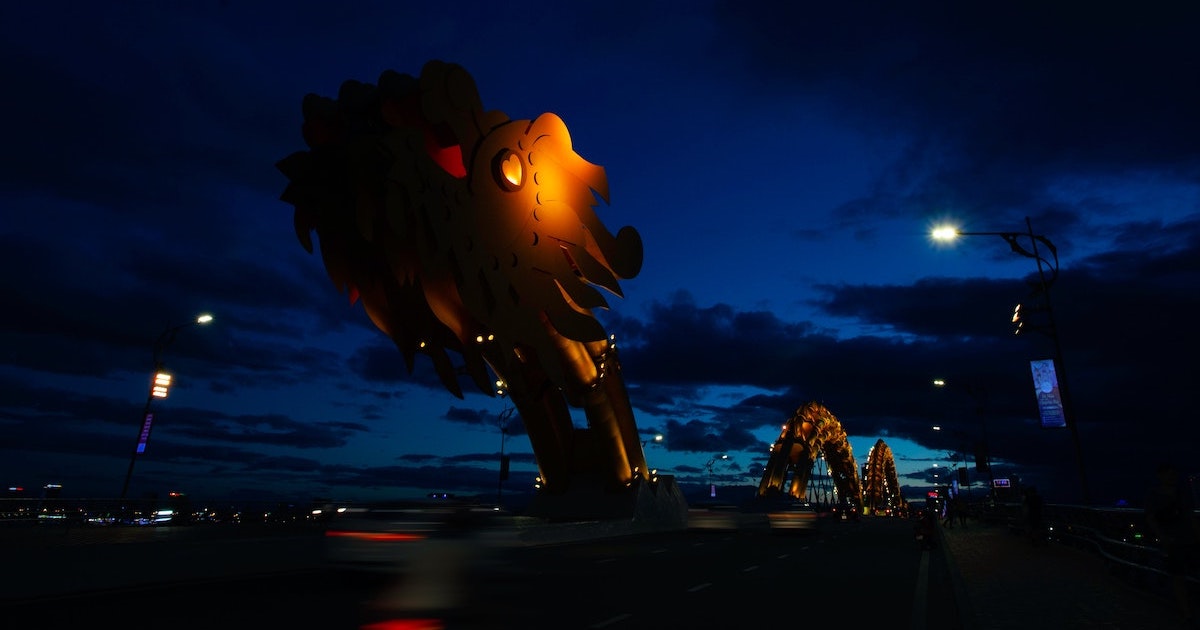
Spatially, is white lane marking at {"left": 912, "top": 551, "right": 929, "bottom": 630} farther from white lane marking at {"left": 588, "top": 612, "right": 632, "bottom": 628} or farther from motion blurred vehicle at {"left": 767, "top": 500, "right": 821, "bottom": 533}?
motion blurred vehicle at {"left": 767, "top": 500, "right": 821, "bottom": 533}

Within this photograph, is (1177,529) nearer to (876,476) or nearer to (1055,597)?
(1055,597)

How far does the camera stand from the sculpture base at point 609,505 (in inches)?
1674

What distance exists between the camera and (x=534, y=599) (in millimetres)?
12641

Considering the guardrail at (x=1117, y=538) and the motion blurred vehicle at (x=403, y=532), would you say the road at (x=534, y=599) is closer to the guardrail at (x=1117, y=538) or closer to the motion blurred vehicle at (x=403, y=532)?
the motion blurred vehicle at (x=403, y=532)

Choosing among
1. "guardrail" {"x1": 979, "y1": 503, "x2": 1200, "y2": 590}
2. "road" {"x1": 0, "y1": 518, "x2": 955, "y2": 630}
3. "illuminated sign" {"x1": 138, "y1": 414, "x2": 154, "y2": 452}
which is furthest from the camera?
"illuminated sign" {"x1": 138, "y1": 414, "x2": 154, "y2": 452}

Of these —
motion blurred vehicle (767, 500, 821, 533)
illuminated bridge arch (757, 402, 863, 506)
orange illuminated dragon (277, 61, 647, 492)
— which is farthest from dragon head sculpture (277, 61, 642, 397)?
illuminated bridge arch (757, 402, 863, 506)

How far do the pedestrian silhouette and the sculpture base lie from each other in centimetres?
3216

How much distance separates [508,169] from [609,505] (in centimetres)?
2043

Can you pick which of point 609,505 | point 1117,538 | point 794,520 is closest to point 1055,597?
point 1117,538

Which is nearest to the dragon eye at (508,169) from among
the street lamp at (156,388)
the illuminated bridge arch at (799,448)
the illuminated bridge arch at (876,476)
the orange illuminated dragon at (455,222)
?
the orange illuminated dragon at (455,222)

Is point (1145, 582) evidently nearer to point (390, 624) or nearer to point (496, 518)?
point (496, 518)

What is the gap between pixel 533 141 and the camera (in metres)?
32.9

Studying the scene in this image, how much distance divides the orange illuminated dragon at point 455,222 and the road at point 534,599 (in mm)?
13346

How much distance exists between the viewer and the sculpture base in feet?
140
